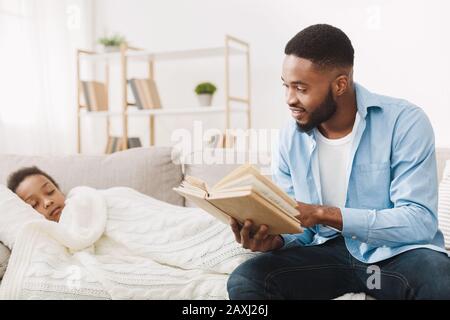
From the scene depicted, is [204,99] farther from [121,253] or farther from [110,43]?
[121,253]

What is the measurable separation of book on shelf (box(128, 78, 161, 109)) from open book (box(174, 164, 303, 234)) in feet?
7.63

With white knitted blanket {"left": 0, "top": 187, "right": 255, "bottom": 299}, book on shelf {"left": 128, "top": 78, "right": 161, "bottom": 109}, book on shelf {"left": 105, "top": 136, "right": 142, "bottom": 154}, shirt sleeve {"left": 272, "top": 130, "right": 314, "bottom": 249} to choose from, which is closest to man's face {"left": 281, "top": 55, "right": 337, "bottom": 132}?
shirt sleeve {"left": 272, "top": 130, "right": 314, "bottom": 249}

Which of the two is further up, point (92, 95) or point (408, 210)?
point (92, 95)

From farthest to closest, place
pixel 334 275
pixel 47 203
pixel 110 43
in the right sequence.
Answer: pixel 110 43, pixel 47 203, pixel 334 275

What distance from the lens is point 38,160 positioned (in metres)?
2.01

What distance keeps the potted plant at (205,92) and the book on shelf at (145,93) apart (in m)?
0.28

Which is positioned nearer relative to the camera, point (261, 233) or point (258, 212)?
point (258, 212)

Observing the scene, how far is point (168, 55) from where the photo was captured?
3.38m

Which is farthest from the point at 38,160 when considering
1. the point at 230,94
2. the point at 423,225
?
the point at 230,94

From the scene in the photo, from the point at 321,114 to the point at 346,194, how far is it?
201 millimetres

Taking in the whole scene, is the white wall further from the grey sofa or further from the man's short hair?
the man's short hair

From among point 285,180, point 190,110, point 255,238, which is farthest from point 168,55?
point 255,238
